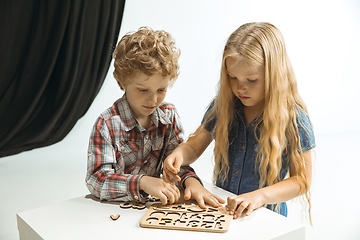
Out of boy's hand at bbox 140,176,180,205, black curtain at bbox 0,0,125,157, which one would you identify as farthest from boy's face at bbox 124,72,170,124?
black curtain at bbox 0,0,125,157

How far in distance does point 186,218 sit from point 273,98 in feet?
1.37

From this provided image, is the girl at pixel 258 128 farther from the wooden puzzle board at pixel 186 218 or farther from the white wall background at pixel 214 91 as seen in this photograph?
the white wall background at pixel 214 91

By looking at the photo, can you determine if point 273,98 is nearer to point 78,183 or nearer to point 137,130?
point 137,130

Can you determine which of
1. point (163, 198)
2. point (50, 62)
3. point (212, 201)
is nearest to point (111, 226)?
point (163, 198)

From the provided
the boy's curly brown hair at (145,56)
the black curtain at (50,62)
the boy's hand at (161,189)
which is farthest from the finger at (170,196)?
the black curtain at (50,62)

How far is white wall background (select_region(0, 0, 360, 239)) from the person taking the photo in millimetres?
2276

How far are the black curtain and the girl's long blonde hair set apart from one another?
2.45 metres

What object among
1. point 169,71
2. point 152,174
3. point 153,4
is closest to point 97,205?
point 152,174

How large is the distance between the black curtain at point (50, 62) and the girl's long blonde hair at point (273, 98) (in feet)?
8.03

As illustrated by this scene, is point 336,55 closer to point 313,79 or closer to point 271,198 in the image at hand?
point 313,79

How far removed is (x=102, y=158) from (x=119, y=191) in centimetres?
11

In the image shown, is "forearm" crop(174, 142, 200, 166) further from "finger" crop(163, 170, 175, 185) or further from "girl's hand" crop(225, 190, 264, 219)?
"girl's hand" crop(225, 190, 264, 219)

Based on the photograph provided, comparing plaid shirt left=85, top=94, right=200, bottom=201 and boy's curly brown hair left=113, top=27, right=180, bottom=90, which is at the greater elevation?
boy's curly brown hair left=113, top=27, right=180, bottom=90

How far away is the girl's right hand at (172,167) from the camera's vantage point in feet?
3.35
